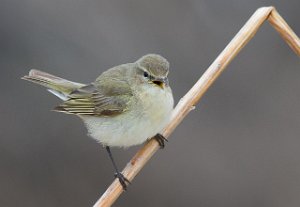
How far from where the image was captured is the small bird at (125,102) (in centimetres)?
437

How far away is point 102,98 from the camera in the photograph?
4777mm

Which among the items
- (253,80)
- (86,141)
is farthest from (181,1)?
(86,141)

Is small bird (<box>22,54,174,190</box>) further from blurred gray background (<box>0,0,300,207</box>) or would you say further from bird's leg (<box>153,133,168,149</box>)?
blurred gray background (<box>0,0,300,207</box>)

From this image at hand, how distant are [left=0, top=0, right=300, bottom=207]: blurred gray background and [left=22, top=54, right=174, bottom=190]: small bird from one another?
60.8 inches

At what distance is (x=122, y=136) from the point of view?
177 inches

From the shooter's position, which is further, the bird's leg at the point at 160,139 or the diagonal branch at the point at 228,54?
the bird's leg at the point at 160,139

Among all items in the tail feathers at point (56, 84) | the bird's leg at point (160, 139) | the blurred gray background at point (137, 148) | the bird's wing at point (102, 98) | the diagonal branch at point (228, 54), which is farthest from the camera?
the blurred gray background at point (137, 148)

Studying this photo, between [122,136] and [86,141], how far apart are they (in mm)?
2109

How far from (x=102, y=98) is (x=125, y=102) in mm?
266

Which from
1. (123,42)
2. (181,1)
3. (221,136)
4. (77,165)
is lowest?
(77,165)

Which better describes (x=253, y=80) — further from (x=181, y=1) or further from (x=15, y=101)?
(x=15, y=101)

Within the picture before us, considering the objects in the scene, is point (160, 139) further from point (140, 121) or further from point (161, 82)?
point (161, 82)

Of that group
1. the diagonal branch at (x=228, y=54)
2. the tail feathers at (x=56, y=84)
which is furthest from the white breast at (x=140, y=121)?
the tail feathers at (x=56, y=84)

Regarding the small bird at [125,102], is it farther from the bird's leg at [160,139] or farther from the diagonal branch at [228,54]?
the diagonal branch at [228,54]
